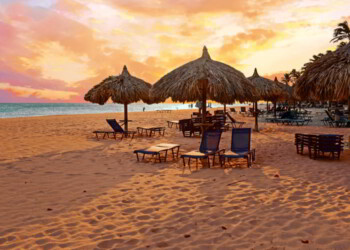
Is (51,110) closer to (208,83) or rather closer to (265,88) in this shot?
(265,88)

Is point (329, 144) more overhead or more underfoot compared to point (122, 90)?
more underfoot

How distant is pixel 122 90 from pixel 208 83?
598 centimetres

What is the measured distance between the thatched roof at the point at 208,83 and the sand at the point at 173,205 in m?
2.31

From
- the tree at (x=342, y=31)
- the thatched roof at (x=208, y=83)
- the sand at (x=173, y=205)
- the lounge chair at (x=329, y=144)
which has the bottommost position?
the sand at (x=173, y=205)

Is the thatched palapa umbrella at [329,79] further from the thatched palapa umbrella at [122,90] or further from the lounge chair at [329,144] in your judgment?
the thatched palapa umbrella at [122,90]

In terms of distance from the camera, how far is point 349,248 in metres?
3.01

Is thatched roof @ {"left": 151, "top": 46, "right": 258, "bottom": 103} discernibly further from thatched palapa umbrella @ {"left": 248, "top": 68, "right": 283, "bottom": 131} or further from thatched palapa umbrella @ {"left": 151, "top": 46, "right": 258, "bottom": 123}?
thatched palapa umbrella @ {"left": 248, "top": 68, "right": 283, "bottom": 131}

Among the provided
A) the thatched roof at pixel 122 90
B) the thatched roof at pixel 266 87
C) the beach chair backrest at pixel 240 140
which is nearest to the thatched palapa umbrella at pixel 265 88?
the thatched roof at pixel 266 87

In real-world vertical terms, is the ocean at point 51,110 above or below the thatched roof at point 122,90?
below

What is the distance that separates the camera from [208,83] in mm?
8211

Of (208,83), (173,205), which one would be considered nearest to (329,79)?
(208,83)

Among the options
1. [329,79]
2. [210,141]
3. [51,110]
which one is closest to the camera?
[210,141]

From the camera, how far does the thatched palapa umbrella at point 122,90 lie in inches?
514

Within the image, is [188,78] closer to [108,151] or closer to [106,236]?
[108,151]
